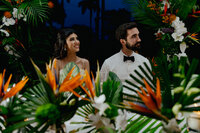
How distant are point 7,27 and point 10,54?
16.2 inches

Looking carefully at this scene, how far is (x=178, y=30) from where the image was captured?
2.05 m

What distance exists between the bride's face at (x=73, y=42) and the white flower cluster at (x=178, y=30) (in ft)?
3.87

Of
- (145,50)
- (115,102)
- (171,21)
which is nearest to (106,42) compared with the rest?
(145,50)

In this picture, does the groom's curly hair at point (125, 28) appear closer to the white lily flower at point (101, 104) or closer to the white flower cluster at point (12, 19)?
the white flower cluster at point (12, 19)

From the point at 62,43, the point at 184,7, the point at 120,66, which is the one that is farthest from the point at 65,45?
the point at 184,7

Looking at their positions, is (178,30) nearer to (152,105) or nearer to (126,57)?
(126,57)

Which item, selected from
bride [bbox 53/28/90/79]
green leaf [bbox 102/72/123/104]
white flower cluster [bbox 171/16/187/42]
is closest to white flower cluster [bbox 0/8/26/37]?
bride [bbox 53/28/90/79]

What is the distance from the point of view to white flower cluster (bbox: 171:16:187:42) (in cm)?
204

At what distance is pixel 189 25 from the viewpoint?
2293 mm

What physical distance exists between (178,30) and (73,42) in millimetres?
1273

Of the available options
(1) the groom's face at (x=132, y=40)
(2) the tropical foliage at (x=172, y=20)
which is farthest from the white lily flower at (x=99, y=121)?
(1) the groom's face at (x=132, y=40)

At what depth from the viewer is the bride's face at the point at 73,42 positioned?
2.55 m

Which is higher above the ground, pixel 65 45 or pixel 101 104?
pixel 101 104

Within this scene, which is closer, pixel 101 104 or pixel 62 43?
pixel 101 104
